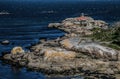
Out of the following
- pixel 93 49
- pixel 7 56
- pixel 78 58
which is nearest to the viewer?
pixel 78 58

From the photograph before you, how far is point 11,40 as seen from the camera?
14350 centimetres

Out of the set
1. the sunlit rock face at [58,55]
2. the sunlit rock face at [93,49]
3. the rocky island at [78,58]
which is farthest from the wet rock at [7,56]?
the sunlit rock face at [93,49]

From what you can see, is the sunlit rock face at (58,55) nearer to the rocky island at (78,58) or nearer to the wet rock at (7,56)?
the rocky island at (78,58)

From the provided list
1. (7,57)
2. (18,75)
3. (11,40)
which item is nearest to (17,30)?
(11,40)

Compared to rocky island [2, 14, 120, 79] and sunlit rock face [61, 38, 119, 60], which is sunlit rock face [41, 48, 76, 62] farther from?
sunlit rock face [61, 38, 119, 60]

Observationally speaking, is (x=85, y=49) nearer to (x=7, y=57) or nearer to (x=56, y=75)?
(x=56, y=75)

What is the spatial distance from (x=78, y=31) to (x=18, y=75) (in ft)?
188

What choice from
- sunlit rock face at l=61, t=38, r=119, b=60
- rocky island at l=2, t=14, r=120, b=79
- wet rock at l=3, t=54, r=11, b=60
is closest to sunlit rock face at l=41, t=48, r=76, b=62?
rocky island at l=2, t=14, r=120, b=79

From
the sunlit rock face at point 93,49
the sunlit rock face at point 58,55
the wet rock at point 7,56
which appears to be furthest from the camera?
the wet rock at point 7,56

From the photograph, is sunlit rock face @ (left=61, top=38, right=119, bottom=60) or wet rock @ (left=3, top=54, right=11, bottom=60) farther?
wet rock @ (left=3, top=54, right=11, bottom=60)

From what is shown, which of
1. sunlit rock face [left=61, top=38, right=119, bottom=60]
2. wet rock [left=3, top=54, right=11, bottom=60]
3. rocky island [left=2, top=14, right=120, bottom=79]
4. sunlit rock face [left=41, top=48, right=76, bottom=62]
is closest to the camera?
rocky island [left=2, top=14, right=120, bottom=79]

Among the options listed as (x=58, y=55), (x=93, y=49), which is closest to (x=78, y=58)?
(x=93, y=49)

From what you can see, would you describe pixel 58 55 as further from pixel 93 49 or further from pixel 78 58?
pixel 93 49

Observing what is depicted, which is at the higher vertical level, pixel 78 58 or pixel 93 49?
pixel 93 49
